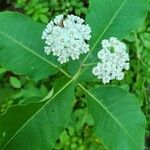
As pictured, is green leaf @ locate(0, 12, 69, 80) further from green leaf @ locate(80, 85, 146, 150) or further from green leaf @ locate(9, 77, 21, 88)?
green leaf @ locate(9, 77, 21, 88)

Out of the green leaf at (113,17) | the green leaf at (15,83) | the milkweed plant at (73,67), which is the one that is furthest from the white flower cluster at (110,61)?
the green leaf at (15,83)

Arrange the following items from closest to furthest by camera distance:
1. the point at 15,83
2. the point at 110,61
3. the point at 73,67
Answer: the point at 110,61, the point at 73,67, the point at 15,83

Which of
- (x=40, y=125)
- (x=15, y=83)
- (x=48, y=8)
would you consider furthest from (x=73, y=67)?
(x=48, y=8)

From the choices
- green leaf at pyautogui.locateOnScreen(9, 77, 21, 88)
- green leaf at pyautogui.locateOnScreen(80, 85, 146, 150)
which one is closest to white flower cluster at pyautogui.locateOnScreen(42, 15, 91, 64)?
green leaf at pyautogui.locateOnScreen(80, 85, 146, 150)

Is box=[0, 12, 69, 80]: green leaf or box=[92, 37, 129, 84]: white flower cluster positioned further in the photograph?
box=[0, 12, 69, 80]: green leaf

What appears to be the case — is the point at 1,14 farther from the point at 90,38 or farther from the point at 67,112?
the point at 67,112

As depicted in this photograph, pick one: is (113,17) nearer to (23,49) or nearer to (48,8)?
(23,49)
